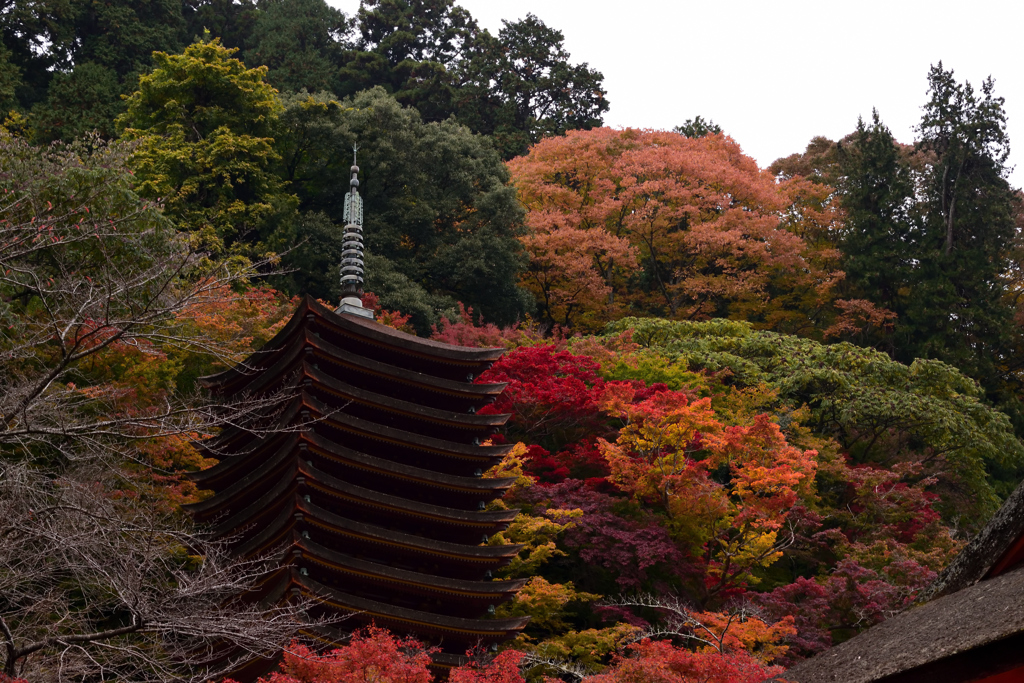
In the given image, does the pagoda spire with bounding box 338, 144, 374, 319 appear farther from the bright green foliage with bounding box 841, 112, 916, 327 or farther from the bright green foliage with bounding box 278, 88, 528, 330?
the bright green foliage with bounding box 841, 112, 916, 327

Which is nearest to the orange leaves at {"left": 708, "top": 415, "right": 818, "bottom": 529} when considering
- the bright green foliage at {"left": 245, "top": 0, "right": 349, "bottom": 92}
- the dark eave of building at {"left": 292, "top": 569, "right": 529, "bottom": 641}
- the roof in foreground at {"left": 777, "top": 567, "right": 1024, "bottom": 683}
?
the dark eave of building at {"left": 292, "top": 569, "right": 529, "bottom": 641}

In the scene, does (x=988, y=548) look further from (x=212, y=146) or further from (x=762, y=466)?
(x=212, y=146)

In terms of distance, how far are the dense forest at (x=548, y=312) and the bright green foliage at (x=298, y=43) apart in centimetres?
18

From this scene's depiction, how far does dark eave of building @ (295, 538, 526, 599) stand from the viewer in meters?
16.8

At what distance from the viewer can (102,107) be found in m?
35.6

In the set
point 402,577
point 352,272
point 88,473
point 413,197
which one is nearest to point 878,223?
point 413,197

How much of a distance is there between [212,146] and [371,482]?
16.5 m

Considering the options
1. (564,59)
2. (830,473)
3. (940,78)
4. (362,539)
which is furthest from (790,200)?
(362,539)

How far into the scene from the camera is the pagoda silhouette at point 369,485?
56.3 ft

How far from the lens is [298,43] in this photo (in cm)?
4612

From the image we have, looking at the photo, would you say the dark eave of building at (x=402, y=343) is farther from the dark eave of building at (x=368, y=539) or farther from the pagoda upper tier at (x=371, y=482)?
the dark eave of building at (x=368, y=539)

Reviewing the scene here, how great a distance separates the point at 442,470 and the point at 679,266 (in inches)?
803

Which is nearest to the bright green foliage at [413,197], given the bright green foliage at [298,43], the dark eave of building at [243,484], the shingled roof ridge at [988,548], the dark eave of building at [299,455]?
the bright green foliage at [298,43]

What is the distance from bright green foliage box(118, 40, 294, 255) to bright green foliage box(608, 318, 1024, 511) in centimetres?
1270
